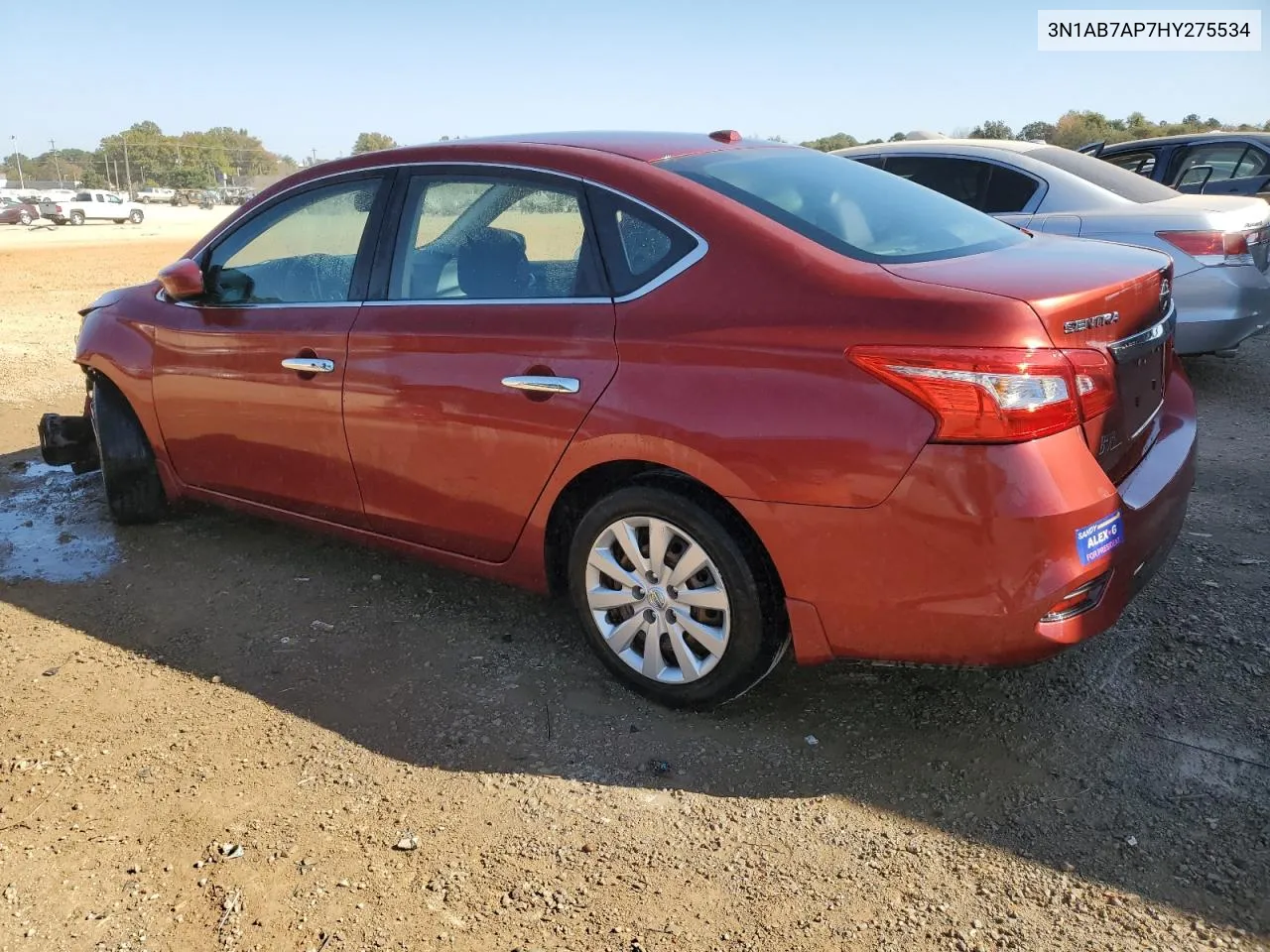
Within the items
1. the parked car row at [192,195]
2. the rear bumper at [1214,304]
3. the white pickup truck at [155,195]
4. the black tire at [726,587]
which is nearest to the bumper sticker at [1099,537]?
the black tire at [726,587]

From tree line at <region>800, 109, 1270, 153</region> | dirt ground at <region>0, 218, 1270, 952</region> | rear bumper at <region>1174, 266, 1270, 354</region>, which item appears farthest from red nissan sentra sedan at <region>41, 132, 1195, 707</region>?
tree line at <region>800, 109, 1270, 153</region>

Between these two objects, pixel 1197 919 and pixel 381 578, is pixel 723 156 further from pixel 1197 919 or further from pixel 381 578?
pixel 1197 919

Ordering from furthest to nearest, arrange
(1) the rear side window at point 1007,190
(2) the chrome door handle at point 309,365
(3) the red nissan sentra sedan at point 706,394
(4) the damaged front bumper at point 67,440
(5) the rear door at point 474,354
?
1. (1) the rear side window at point 1007,190
2. (4) the damaged front bumper at point 67,440
3. (2) the chrome door handle at point 309,365
4. (5) the rear door at point 474,354
5. (3) the red nissan sentra sedan at point 706,394

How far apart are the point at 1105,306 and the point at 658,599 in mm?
1438

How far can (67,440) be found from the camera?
5195 millimetres

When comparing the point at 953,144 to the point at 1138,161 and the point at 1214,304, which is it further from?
the point at 1138,161

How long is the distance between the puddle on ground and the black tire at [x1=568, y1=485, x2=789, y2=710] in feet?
8.72

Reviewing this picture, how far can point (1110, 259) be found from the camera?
9.59 feet

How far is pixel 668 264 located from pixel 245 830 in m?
1.91

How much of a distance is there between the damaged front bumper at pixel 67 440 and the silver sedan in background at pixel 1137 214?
5281mm

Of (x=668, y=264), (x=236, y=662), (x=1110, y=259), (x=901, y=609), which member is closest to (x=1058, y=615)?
(x=901, y=609)

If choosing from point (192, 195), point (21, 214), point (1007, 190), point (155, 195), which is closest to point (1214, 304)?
point (1007, 190)

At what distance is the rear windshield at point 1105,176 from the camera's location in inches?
257

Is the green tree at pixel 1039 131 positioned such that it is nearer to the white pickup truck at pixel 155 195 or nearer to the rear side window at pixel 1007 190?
the rear side window at pixel 1007 190
